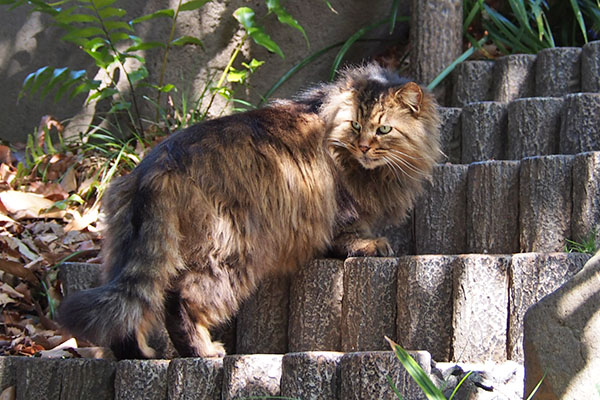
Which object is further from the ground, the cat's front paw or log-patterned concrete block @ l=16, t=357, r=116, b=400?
the cat's front paw

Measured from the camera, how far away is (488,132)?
356cm

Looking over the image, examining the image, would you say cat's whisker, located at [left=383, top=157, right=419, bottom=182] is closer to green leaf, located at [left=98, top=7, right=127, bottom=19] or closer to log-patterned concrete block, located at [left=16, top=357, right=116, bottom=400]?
log-patterned concrete block, located at [left=16, top=357, right=116, bottom=400]

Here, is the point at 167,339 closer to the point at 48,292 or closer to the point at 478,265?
the point at 48,292

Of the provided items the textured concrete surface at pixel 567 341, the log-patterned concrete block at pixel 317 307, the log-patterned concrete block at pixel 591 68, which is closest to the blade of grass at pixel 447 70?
the log-patterned concrete block at pixel 591 68

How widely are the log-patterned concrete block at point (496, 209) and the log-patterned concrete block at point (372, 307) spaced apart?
612 mm

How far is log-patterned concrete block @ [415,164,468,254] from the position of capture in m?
3.16

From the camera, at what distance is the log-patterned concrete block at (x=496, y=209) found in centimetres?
302

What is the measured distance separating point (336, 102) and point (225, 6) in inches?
68.9

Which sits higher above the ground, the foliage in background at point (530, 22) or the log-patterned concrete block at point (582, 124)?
the foliage in background at point (530, 22)

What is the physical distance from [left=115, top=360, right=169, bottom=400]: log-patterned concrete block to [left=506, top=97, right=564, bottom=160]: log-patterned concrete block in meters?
2.02

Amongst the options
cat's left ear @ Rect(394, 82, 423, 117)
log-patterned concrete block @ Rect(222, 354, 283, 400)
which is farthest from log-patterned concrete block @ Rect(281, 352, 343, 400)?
cat's left ear @ Rect(394, 82, 423, 117)

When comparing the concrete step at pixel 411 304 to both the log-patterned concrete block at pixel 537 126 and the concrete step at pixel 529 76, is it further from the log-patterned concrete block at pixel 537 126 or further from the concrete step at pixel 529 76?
the concrete step at pixel 529 76

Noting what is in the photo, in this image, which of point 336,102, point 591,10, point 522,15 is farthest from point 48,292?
point 591,10

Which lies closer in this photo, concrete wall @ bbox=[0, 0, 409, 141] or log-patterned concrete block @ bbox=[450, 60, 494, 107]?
log-patterned concrete block @ bbox=[450, 60, 494, 107]
